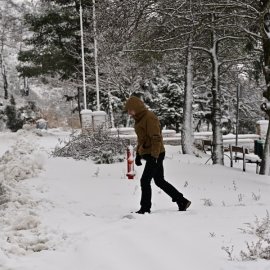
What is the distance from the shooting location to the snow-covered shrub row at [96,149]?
15.2m

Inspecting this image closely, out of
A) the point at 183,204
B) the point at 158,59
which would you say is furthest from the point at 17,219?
the point at 158,59

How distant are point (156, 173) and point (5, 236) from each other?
2.52 m

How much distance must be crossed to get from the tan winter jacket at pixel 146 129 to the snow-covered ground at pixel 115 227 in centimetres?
89

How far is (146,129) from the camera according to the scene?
267 inches

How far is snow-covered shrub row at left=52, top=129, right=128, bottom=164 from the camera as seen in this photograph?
49.8ft

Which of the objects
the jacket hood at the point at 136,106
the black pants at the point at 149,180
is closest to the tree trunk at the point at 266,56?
the jacket hood at the point at 136,106

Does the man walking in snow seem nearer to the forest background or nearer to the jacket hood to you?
the jacket hood

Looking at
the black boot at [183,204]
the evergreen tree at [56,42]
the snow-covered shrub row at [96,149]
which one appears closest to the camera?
the black boot at [183,204]

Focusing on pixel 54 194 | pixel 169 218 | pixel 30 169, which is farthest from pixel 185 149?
pixel 169 218

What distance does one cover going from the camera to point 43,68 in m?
31.5

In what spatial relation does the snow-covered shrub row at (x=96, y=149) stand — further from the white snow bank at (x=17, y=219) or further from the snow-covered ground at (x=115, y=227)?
the white snow bank at (x=17, y=219)

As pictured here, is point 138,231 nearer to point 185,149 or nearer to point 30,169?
point 30,169

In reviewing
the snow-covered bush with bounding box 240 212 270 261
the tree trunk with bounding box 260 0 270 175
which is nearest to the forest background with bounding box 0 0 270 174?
the tree trunk with bounding box 260 0 270 175

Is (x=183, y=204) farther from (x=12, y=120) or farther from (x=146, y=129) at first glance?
(x=12, y=120)
